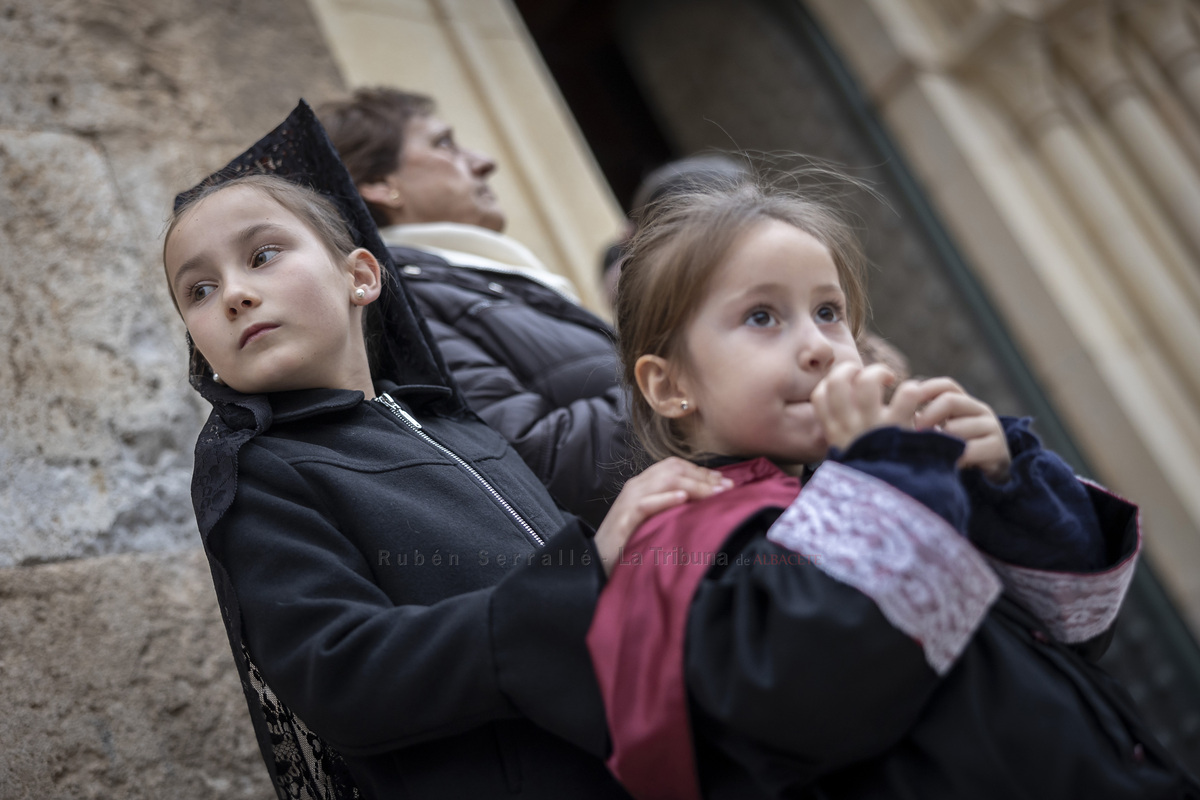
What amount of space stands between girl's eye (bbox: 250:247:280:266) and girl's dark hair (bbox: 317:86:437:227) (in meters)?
0.85

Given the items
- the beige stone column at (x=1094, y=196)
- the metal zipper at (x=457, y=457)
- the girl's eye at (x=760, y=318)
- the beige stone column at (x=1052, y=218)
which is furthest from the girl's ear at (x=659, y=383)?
the beige stone column at (x=1094, y=196)

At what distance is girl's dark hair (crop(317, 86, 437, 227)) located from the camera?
6.71ft

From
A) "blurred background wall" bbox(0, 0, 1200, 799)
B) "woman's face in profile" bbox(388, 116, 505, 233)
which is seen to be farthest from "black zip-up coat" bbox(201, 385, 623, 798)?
"woman's face in profile" bbox(388, 116, 505, 233)

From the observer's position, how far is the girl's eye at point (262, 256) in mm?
1214

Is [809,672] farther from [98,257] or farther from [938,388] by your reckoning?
[98,257]

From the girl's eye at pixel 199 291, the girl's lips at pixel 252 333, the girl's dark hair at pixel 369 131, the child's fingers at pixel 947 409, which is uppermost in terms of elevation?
the girl's dark hair at pixel 369 131

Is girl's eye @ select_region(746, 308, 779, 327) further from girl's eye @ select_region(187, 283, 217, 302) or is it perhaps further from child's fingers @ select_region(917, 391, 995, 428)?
girl's eye @ select_region(187, 283, 217, 302)

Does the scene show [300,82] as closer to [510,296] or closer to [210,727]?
[510,296]

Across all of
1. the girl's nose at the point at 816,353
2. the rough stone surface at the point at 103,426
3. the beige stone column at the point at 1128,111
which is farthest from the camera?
the beige stone column at the point at 1128,111

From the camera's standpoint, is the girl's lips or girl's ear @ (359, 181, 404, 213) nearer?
the girl's lips

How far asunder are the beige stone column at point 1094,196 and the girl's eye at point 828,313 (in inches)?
111

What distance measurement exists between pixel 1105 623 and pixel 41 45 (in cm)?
224

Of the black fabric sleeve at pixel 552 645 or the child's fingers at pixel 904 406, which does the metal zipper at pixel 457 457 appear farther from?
the child's fingers at pixel 904 406

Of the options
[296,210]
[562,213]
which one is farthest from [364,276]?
[562,213]
